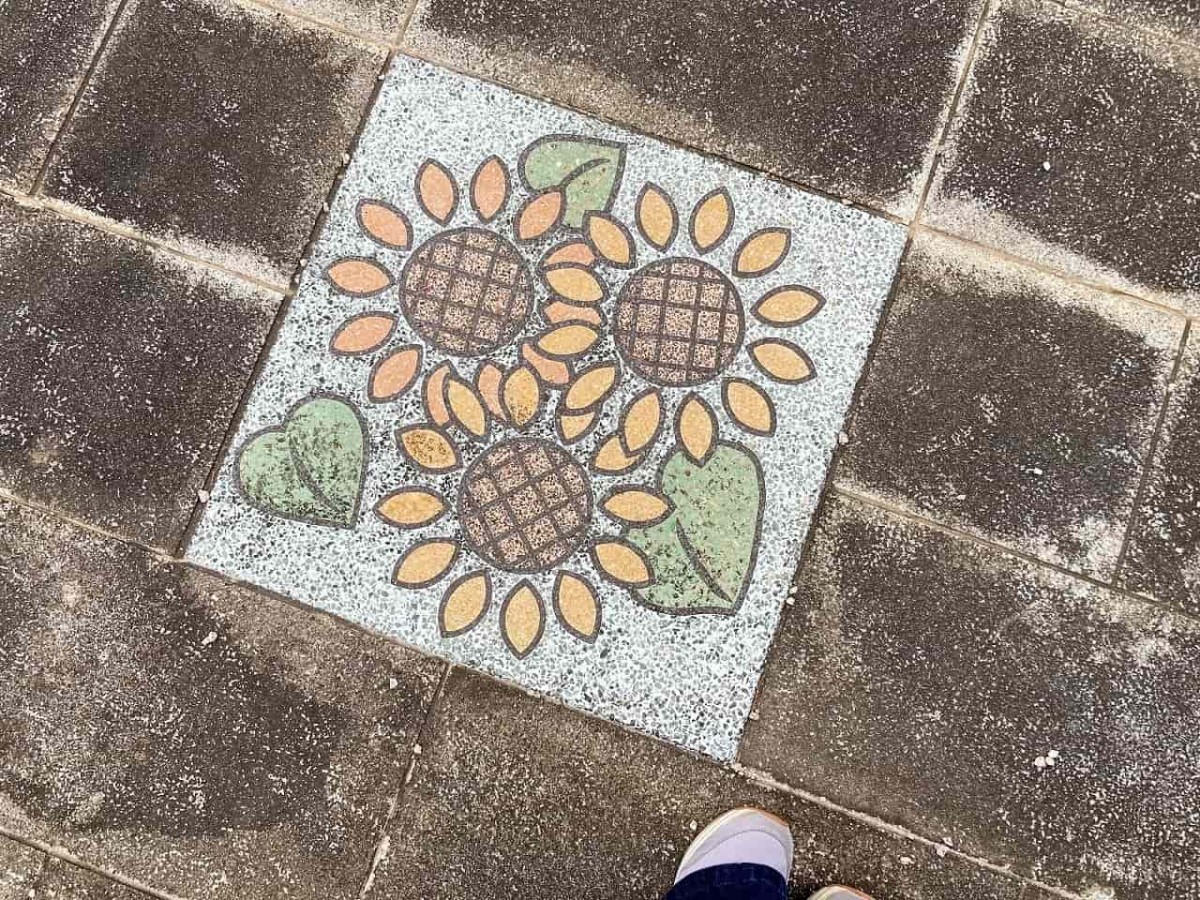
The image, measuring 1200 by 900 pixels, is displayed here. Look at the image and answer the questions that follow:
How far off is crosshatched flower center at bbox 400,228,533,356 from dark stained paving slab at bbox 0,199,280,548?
41cm

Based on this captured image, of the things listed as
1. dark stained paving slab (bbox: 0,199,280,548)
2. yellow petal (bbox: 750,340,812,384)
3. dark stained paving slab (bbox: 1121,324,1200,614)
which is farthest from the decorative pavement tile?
dark stained paving slab (bbox: 1121,324,1200,614)

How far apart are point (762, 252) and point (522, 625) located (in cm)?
121

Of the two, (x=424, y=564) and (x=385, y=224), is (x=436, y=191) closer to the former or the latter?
(x=385, y=224)

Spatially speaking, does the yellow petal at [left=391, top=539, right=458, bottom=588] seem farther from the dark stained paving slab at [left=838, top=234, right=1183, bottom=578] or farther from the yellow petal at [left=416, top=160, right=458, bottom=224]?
the dark stained paving slab at [left=838, top=234, right=1183, bottom=578]

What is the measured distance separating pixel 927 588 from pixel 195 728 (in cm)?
198

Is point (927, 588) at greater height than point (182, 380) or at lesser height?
greater

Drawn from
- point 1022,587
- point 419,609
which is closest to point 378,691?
point 419,609

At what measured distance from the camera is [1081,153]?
230 centimetres

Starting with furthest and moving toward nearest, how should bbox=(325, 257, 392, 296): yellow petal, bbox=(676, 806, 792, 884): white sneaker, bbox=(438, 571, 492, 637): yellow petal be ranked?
bbox=(325, 257, 392, 296): yellow petal, bbox=(438, 571, 492, 637): yellow petal, bbox=(676, 806, 792, 884): white sneaker

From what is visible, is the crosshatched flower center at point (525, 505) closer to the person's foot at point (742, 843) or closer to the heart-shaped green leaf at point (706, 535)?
the heart-shaped green leaf at point (706, 535)

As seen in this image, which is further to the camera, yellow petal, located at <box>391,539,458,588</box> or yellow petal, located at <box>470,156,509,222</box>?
yellow petal, located at <box>470,156,509,222</box>

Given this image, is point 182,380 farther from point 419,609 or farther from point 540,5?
point 540,5

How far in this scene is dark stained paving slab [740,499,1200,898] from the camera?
2.10 meters

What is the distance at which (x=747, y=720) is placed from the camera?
215 centimetres
